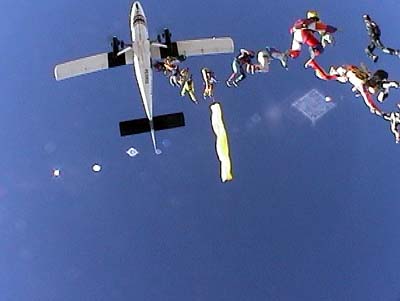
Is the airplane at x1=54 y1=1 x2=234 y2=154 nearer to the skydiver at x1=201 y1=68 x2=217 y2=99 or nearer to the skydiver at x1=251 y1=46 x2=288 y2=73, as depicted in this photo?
the skydiver at x1=201 y1=68 x2=217 y2=99

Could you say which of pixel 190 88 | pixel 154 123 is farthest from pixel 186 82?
pixel 154 123

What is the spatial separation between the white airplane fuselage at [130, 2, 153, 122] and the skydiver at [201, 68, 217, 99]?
3.19ft

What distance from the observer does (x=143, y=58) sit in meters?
11.2

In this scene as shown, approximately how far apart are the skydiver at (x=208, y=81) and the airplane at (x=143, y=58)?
0.53 m

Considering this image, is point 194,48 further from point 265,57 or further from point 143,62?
point 265,57

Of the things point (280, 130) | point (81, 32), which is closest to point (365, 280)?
point (280, 130)

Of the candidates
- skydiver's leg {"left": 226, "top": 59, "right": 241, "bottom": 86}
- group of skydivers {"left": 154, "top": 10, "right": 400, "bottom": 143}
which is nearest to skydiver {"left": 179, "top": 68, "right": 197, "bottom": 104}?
group of skydivers {"left": 154, "top": 10, "right": 400, "bottom": 143}

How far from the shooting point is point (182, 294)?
11.4 metres

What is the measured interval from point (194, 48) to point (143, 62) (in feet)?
3.56

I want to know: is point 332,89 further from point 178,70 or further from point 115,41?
point 115,41

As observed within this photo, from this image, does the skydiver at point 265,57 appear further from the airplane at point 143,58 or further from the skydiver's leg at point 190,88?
the airplane at point 143,58

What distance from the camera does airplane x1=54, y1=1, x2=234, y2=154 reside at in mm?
11305

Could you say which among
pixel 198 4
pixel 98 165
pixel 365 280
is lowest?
pixel 365 280

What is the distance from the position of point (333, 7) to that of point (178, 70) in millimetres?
3679
